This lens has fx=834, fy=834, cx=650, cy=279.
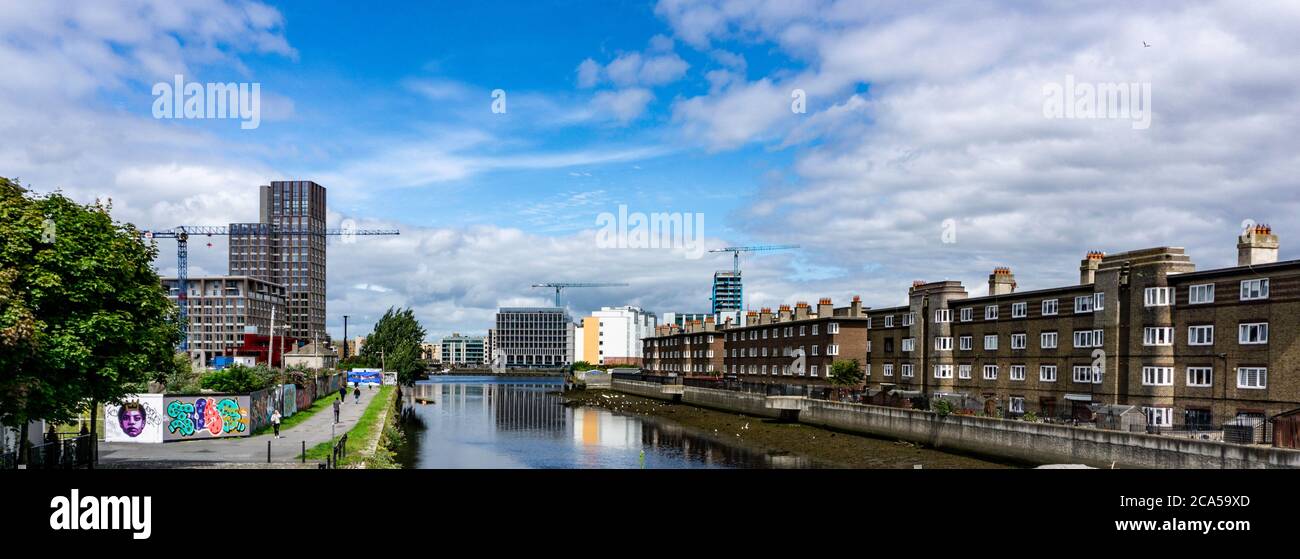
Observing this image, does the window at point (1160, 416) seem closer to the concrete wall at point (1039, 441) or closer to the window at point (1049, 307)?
the concrete wall at point (1039, 441)

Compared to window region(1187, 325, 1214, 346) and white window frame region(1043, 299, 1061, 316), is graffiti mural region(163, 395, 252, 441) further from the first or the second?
window region(1187, 325, 1214, 346)

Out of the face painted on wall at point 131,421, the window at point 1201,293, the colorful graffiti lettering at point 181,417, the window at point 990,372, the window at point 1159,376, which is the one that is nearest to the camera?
the face painted on wall at point 131,421

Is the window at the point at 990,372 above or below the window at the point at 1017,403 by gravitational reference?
above

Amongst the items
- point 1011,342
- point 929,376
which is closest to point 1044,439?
point 1011,342

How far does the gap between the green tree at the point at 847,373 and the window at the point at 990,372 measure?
22.0m

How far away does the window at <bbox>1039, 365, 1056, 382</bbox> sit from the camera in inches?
2518

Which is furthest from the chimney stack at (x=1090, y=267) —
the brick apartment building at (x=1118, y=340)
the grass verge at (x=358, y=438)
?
the grass verge at (x=358, y=438)

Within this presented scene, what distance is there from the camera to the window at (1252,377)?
1852 inches

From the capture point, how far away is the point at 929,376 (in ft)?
264

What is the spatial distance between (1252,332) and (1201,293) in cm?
402

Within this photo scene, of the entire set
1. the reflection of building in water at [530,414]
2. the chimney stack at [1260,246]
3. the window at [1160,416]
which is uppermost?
the chimney stack at [1260,246]

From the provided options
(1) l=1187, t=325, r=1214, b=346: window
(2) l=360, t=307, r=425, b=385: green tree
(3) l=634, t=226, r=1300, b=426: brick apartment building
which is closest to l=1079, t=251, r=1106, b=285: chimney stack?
(3) l=634, t=226, r=1300, b=426: brick apartment building
